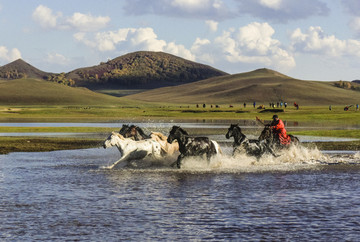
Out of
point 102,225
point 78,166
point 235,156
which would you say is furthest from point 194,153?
point 102,225

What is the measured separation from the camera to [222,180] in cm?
2042

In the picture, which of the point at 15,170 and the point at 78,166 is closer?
the point at 15,170

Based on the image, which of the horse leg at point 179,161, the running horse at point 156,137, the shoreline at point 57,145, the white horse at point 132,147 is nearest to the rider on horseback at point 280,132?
the running horse at point 156,137

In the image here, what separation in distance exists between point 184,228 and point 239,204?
3.07 m

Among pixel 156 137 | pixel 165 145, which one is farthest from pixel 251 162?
pixel 156 137

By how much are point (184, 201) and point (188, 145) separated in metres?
Result: 7.13

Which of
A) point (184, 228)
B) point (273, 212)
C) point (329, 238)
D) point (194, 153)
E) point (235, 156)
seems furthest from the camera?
point (235, 156)

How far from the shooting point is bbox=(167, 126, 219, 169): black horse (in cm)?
2325

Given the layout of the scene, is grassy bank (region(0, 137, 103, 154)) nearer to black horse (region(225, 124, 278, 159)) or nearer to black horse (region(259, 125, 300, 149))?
black horse (region(225, 124, 278, 159))

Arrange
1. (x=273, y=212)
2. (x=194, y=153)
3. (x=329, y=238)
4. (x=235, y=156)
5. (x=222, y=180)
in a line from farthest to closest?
(x=235, y=156) → (x=194, y=153) → (x=222, y=180) → (x=273, y=212) → (x=329, y=238)

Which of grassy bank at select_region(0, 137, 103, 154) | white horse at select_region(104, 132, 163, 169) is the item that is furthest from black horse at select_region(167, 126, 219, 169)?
grassy bank at select_region(0, 137, 103, 154)

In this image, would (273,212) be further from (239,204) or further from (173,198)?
(173,198)

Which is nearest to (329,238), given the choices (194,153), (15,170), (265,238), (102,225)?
(265,238)

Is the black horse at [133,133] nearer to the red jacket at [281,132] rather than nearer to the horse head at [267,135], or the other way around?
the horse head at [267,135]
